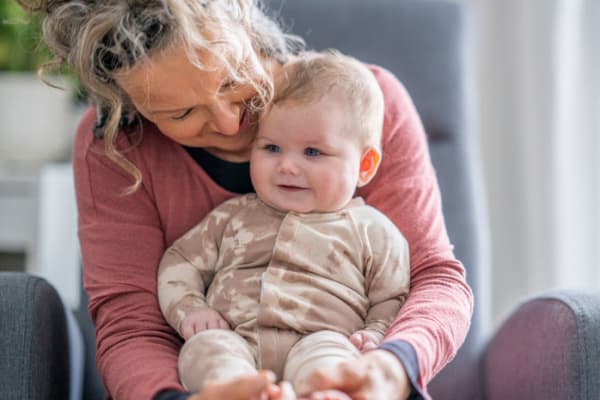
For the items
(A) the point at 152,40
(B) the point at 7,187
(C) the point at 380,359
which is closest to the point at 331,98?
(A) the point at 152,40

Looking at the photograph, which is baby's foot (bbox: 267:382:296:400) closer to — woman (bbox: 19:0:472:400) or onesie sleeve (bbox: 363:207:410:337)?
woman (bbox: 19:0:472:400)

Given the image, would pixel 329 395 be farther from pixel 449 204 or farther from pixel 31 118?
pixel 31 118

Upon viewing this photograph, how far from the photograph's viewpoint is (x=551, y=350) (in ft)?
4.02

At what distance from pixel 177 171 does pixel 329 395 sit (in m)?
0.49

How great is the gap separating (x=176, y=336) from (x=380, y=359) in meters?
0.35

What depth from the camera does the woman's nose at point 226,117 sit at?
45.3 inches

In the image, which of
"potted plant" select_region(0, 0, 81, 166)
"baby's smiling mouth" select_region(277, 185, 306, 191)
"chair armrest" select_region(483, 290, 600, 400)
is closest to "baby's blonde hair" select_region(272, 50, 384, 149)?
"baby's smiling mouth" select_region(277, 185, 306, 191)

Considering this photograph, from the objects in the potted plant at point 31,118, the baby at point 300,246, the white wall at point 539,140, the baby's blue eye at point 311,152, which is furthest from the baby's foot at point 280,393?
the potted plant at point 31,118

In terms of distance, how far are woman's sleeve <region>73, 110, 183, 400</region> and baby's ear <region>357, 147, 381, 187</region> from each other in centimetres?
32

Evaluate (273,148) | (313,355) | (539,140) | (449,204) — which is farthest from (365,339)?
(539,140)

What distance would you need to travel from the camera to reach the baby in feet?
3.63

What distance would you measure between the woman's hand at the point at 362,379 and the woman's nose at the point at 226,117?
391 mm

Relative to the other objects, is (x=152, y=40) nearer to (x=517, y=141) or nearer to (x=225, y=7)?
(x=225, y=7)

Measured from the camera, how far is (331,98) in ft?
3.80
